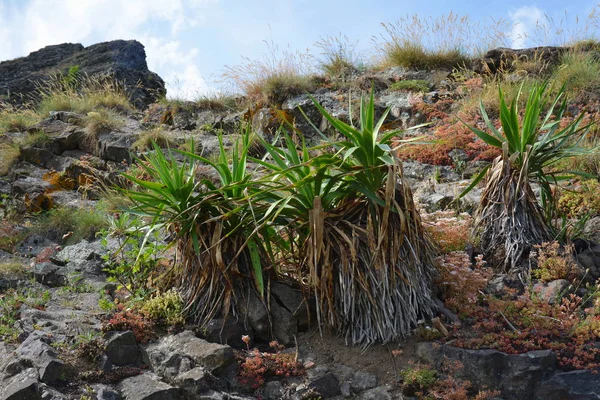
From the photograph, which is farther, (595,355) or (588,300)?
(588,300)

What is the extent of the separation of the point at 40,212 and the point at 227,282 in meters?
5.56

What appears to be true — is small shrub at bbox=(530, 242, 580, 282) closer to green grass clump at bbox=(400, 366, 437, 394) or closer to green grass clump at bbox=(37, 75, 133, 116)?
green grass clump at bbox=(400, 366, 437, 394)

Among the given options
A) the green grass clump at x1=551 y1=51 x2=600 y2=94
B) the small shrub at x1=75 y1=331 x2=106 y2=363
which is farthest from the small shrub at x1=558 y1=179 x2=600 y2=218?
the small shrub at x1=75 y1=331 x2=106 y2=363

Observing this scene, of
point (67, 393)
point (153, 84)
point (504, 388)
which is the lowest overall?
point (504, 388)

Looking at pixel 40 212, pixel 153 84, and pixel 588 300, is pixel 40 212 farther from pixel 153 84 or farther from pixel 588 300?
pixel 153 84

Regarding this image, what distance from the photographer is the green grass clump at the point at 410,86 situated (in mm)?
12266

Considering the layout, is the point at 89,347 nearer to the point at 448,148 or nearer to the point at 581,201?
the point at 581,201

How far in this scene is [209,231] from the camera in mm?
5328

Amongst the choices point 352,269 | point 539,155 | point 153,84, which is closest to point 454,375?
point 352,269

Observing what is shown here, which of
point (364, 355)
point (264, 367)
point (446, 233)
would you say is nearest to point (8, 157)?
point (264, 367)

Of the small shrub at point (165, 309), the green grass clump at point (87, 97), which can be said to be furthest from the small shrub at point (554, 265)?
the green grass clump at point (87, 97)

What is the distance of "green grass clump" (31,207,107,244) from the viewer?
859cm

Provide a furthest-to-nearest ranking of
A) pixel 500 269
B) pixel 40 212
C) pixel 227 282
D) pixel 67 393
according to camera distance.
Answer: pixel 40 212, pixel 500 269, pixel 227 282, pixel 67 393

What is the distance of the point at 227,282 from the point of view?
17.0 feet
